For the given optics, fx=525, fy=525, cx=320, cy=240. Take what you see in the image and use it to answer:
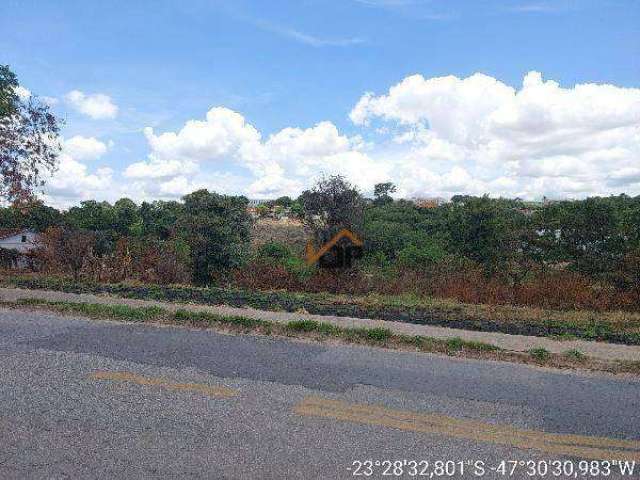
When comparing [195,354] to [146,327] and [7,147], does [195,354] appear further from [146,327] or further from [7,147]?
[7,147]

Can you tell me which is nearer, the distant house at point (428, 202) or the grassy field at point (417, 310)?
the grassy field at point (417, 310)

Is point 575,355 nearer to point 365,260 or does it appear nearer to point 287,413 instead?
point 287,413

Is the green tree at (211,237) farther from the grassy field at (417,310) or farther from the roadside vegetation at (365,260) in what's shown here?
the grassy field at (417,310)

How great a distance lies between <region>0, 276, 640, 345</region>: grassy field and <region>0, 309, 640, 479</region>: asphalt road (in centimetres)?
281

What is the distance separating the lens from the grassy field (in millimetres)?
9273

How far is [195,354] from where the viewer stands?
6973 millimetres

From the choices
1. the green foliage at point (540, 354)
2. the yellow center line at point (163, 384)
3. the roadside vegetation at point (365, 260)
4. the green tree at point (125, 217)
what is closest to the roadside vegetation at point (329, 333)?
the green foliage at point (540, 354)

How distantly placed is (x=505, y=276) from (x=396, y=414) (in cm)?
1026

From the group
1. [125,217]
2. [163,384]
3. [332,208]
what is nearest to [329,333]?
[163,384]

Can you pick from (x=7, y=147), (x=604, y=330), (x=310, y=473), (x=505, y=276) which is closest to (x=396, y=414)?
(x=310, y=473)

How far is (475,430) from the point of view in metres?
4.46

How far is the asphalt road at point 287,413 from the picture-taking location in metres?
3.95

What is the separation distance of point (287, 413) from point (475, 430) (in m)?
1.66

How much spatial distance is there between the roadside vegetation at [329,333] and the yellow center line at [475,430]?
264cm
